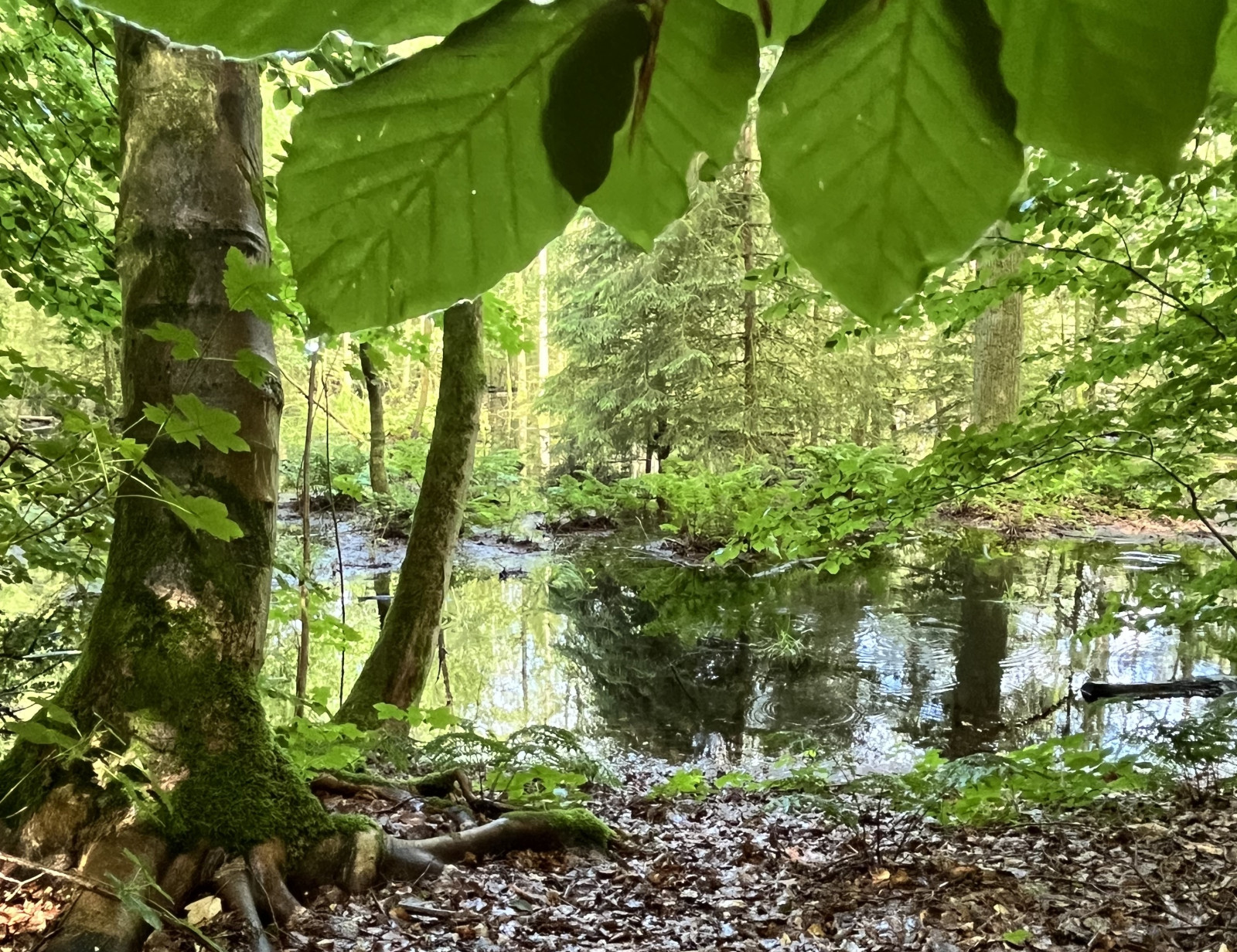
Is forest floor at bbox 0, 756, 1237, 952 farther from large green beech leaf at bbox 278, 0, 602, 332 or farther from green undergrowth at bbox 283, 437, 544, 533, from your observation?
green undergrowth at bbox 283, 437, 544, 533

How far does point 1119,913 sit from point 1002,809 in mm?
845

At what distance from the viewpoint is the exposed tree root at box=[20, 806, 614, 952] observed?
1.30 m

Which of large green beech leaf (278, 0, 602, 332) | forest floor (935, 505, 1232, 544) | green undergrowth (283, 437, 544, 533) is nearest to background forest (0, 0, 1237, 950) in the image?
large green beech leaf (278, 0, 602, 332)

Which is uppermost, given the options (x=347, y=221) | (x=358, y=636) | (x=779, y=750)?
(x=347, y=221)

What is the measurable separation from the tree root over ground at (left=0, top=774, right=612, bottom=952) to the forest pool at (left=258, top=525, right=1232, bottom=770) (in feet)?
2.51

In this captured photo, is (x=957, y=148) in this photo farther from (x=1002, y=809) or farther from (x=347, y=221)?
(x=1002, y=809)

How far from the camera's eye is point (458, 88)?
177 millimetres

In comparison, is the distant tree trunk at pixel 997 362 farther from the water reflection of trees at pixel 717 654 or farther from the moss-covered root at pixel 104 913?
the moss-covered root at pixel 104 913

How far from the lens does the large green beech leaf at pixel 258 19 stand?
142 mm

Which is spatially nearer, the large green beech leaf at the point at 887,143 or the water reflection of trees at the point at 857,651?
the large green beech leaf at the point at 887,143

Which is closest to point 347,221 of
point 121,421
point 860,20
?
point 860,20

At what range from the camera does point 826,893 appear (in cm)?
225

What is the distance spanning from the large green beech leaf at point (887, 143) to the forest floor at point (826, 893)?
5.81ft

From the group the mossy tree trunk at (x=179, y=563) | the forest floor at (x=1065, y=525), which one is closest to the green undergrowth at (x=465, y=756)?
the mossy tree trunk at (x=179, y=563)
